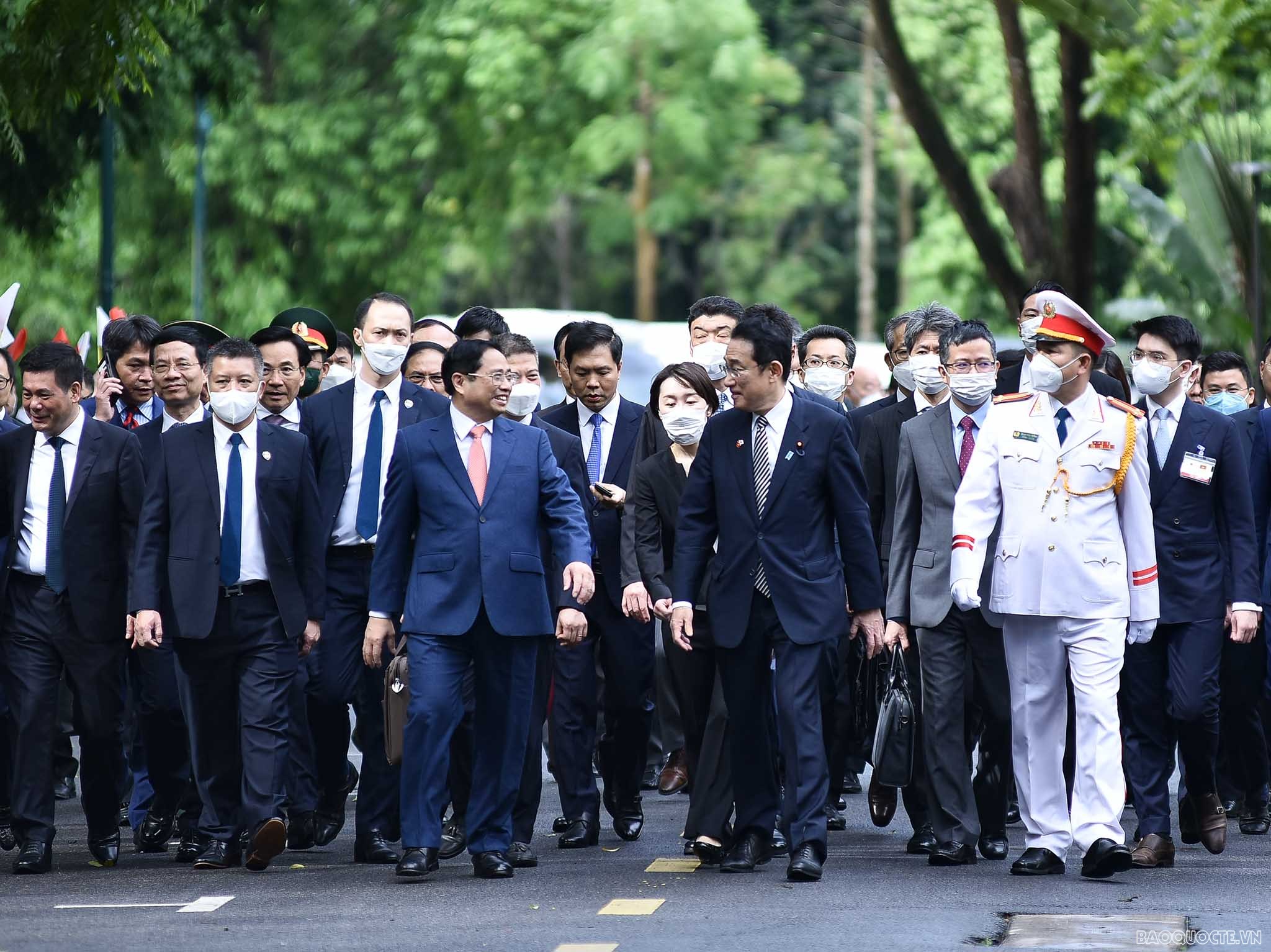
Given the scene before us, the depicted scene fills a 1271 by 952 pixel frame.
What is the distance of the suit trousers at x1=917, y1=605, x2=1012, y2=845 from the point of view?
9688 millimetres

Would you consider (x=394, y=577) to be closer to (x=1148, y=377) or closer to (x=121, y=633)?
(x=121, y=633)

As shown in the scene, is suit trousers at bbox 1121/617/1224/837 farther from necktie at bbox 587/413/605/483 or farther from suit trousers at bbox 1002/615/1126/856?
necktie at bbox 587/413/605/483

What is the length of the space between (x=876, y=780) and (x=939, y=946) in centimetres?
206

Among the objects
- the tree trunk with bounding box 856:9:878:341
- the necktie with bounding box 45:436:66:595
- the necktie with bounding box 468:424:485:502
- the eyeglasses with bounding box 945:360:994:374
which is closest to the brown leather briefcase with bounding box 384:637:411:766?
the necktie with bounding box 468:424:485:502

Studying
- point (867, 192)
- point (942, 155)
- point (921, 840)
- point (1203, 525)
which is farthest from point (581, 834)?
point (867, 192)

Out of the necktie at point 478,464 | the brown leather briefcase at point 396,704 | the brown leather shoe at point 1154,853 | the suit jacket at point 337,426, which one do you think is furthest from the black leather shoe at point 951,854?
the suit jacket at point 337,426

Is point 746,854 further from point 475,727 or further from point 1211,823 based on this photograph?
point 1211,823

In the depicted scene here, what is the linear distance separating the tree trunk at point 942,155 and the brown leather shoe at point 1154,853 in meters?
11.7

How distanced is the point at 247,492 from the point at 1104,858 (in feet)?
12.6

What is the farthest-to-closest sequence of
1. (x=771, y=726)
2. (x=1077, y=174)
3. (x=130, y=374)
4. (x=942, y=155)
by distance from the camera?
(x=942, y=155)
(x=1077, y=174)
(x=130, y=374)
(x=771, y=726)

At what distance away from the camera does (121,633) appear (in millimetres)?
10086

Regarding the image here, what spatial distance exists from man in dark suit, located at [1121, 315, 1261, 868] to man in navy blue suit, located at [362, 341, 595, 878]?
254cm

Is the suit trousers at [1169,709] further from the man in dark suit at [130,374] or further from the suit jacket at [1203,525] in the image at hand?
the man in dark suit at [130,374]

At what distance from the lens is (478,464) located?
962 centimetres
